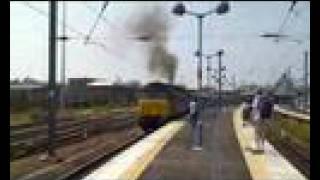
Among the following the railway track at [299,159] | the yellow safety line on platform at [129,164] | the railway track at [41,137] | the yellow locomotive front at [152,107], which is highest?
the yellow locomotive front at [152,107]

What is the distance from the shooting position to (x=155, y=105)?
4316 centimetres

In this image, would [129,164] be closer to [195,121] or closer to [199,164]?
[199,164]

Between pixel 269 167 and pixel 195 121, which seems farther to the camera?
pixel 195 121

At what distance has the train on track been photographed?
42250mm

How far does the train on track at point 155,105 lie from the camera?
42.2m

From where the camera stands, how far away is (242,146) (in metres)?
24.8

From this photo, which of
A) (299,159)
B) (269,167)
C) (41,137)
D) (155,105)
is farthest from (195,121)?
(155,105)

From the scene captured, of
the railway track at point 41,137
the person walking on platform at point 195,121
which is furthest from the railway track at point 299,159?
the railway track at point 41,137

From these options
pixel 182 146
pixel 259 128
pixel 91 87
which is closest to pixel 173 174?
pixel 259 128

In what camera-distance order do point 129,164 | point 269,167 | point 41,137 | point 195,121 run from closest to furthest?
point 269,167 → point 129,164 → point 195,121 → point 41,137

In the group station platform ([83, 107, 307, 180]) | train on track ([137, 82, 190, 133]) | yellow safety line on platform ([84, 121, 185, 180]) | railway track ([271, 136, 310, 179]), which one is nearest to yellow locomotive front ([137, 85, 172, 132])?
train on track ([137, 82, 190, 133])

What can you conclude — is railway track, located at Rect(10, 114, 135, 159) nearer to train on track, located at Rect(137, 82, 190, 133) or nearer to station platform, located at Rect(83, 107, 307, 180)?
train on track, located at Rect(137, 82, 190, 133)

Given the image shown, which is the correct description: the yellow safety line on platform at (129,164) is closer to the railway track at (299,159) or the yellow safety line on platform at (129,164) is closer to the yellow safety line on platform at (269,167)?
the yellow safety line on platform at (269,167)
